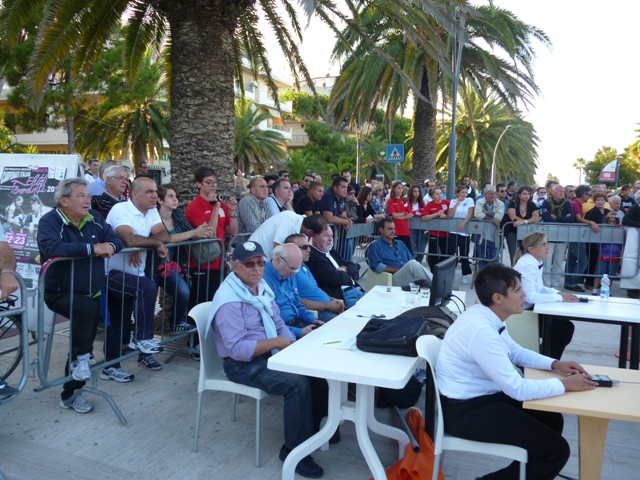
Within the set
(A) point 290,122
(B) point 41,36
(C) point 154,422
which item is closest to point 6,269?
(C) point 154,422

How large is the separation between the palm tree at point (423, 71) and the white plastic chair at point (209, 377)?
10406 millimetres

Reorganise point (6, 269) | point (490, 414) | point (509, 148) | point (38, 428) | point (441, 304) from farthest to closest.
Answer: point (509, 148) → point (441, 304) → point (38, 428) → point (6, 269) → point (490, 414)

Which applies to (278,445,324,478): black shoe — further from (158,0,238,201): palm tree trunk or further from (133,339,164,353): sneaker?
(158,0,238,201): palm tree trunk

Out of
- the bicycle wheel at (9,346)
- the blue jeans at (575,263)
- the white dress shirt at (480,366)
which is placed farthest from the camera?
the blue jeans at (575,263)

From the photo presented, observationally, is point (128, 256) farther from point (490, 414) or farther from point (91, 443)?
point (490, 414)

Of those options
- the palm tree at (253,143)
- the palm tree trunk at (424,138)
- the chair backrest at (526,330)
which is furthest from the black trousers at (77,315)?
the palm tree at (253,143)

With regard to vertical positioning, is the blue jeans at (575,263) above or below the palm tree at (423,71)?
below

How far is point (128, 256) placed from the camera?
475 cm

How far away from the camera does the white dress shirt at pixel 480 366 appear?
9.23ft

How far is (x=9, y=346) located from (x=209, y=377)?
254 centimetres

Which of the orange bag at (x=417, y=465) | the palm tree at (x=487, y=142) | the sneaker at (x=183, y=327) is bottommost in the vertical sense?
the orange bag at (x=417, y=465)

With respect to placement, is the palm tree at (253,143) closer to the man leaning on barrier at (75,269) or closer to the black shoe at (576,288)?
the black shoe at (576,288)

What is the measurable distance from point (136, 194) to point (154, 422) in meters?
2.10

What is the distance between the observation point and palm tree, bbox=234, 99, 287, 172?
36250mm
